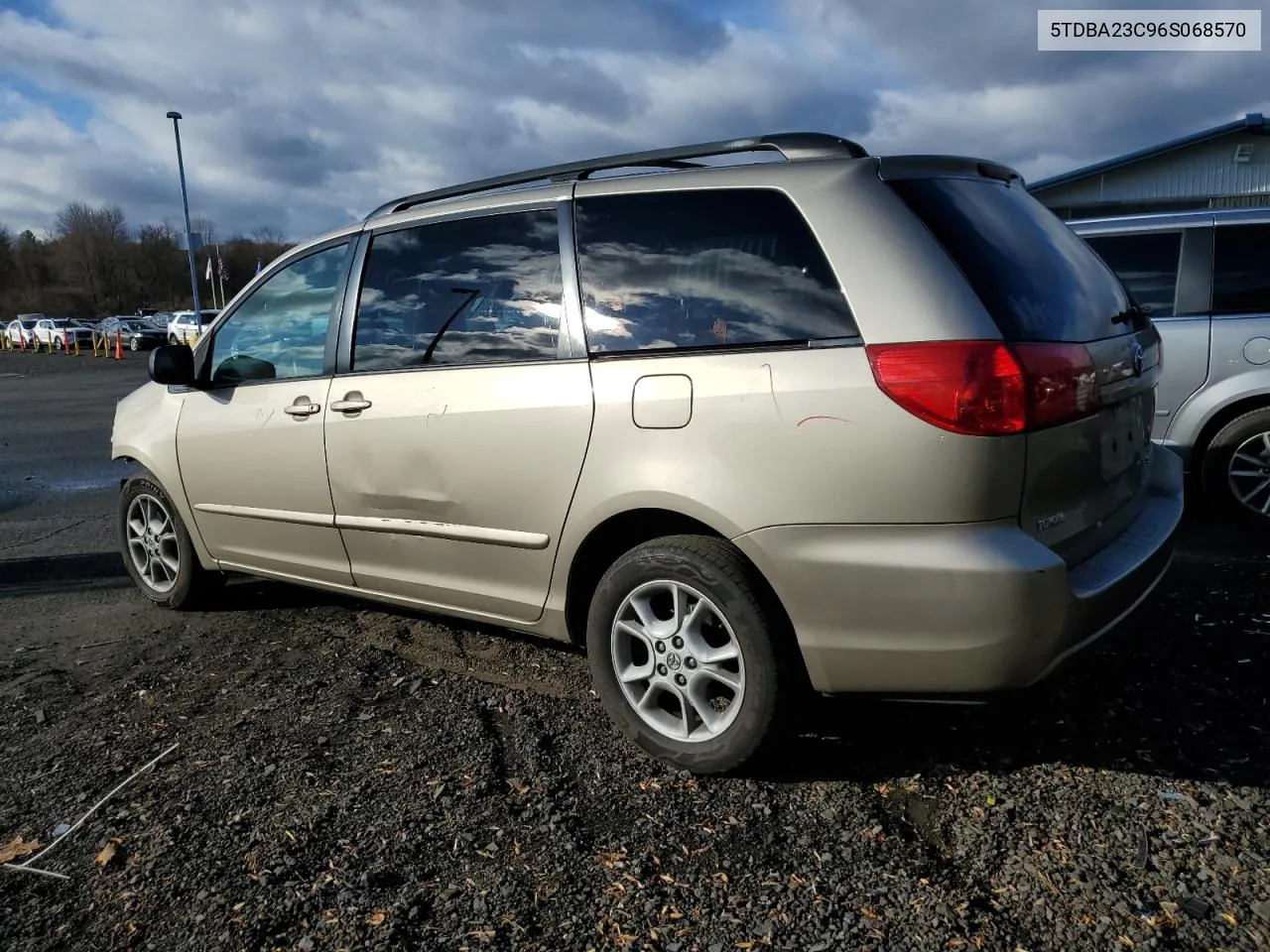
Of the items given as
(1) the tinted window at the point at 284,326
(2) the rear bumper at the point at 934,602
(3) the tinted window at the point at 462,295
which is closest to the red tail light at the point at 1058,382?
(2) the rear bumper at the point at 934,602

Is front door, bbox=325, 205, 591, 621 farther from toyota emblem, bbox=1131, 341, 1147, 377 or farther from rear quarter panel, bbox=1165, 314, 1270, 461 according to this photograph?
rear quarter panel, bbox=1165, 314, 1270, 461

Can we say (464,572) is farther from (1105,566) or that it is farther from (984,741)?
(1105,566)

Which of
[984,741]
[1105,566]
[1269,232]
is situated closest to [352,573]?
[984,741]

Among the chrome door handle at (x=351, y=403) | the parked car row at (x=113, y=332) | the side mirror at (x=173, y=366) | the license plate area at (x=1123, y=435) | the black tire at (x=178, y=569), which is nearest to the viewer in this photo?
the license plate area at (x=1123, y=435)

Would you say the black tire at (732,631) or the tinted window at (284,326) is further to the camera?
the tinted window at (284,326)

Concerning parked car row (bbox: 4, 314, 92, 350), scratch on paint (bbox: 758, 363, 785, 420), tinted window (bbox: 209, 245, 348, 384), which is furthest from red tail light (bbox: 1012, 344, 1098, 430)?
parked car row (bbox: 4, 314, 92, 350)

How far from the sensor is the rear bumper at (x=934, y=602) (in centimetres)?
247

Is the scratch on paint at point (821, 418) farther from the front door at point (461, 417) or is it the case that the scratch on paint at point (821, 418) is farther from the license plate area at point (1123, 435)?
the license plate area at point (1123, 435)

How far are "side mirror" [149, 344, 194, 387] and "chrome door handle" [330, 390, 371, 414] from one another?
1.14 meters

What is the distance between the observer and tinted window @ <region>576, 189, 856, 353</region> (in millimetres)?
2758

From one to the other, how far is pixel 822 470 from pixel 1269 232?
14.8 feet

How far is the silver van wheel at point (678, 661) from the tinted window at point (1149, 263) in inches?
161

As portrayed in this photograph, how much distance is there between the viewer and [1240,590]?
4395 mm

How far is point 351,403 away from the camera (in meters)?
3.78
